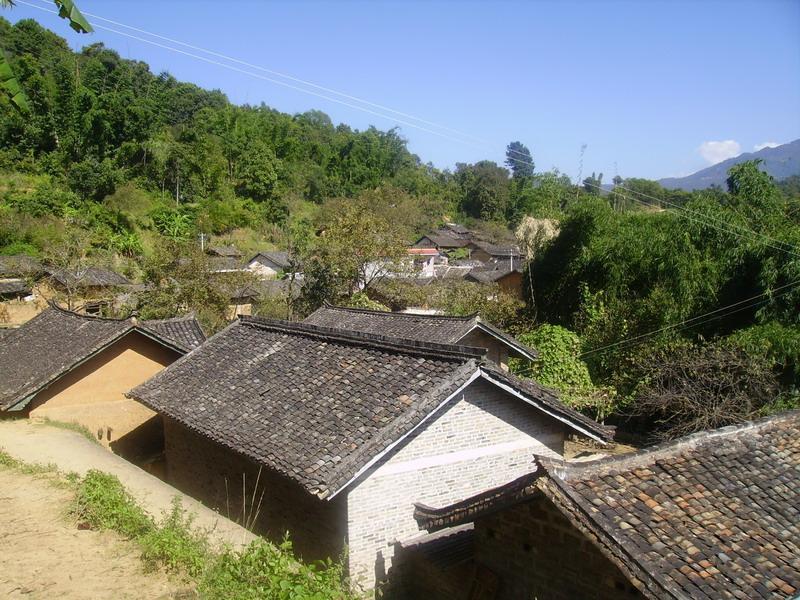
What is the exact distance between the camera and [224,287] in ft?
90.7

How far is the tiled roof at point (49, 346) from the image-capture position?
15734 millimetres

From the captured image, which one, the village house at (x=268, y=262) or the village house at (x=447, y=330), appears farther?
the village house at (x=268, y=262)

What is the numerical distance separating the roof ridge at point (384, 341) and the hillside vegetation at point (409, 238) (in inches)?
257

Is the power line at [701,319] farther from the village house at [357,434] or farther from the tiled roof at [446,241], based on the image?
the tiled roof at [446,241]

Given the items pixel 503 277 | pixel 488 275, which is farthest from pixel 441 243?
pixel 503 277

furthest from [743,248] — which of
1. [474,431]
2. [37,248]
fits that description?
[37,248]

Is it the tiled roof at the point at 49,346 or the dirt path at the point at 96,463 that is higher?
the tiled roof at the point at 49,346

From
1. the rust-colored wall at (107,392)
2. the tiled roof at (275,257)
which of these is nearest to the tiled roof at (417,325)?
the rust-colored wall at (107,392)

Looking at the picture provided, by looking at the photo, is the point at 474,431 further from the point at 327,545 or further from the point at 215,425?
the point at 215,425

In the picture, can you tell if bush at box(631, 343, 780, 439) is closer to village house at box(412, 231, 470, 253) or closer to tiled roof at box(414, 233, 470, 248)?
village house at box(412, 231, 470, 253)

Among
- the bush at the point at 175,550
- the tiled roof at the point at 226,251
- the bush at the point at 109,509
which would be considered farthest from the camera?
the tiled roof at the point at 226,251

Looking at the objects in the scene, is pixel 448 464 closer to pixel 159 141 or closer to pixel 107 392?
pixel 107 392

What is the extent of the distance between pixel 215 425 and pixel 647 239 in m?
17.1

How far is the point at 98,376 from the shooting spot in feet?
54.8
